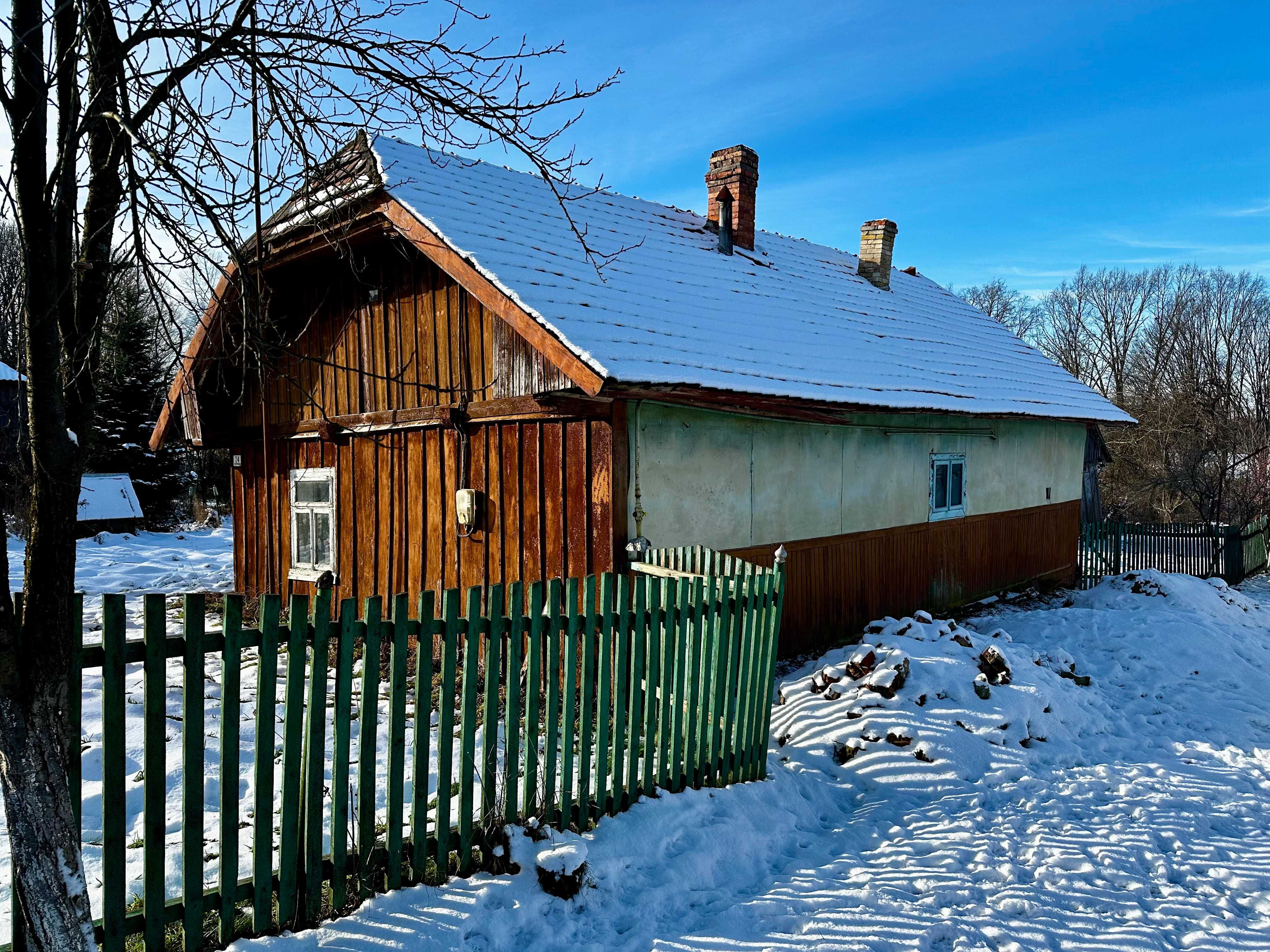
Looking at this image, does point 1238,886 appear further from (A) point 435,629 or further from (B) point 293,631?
(B) point 293,631

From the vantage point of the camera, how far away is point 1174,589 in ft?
37.9

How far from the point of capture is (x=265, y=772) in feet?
11.3

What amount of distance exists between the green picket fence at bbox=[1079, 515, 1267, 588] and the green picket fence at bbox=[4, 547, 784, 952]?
1387cm

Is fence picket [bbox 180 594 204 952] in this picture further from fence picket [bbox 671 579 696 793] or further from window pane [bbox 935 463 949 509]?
window pane [bbox 935 463 949 509]

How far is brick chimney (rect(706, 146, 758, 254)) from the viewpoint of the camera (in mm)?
12430

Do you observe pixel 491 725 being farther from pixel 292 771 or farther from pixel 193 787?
pixel 193 787

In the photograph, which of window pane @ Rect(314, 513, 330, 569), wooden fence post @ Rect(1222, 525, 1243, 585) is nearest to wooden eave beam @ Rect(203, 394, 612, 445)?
window pane @ Rect(314, 513, 330, 569)

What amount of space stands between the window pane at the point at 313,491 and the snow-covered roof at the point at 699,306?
3893mm

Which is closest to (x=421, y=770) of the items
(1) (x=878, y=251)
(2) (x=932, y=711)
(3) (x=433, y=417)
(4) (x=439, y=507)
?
(2) (x=932, y=711)

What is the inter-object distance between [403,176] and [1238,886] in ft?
28.9

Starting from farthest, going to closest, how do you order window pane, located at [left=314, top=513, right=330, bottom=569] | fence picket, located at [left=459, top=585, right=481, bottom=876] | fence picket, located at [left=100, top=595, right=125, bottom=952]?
window pane, located at [left=314, top=513, right=330, bottom=569], fence picket, located at [left=459, top=585, right=481, bottom=876], fence picket, located at [left=100, top=595, right=125, bottom=952]

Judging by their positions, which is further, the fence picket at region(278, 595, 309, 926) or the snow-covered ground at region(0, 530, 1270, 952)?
the snow-covered ground at region(0, 530, 1270, 952)

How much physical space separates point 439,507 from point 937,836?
560cm

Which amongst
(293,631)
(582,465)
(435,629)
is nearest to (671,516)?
(582,465)
